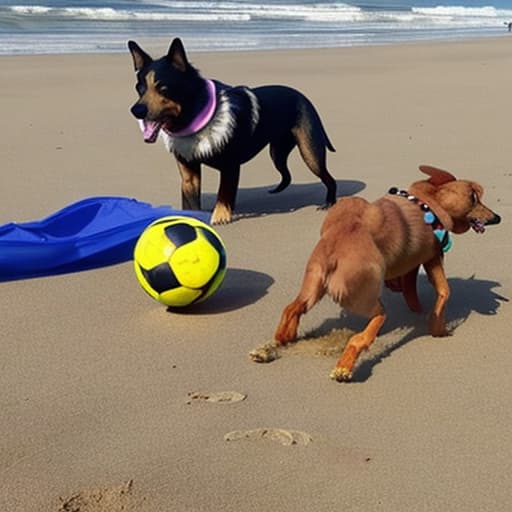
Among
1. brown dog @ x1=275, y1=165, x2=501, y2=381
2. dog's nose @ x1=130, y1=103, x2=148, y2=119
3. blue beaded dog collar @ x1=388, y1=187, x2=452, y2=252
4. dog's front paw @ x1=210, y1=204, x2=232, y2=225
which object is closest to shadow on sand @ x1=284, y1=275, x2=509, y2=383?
brown dog @ x1=275, y1=165, x2=501, y2=381

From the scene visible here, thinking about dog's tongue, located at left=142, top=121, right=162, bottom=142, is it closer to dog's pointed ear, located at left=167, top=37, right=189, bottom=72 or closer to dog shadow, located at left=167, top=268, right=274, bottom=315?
dog's pointed ear, located at left=167, top=37, right=189, bottom=72

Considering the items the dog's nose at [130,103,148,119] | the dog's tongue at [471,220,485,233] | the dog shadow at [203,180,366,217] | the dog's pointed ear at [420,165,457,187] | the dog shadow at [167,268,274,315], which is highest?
the dog's pointed ear at [420,165,457,187]

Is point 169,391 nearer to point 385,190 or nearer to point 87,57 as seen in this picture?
point 385,190

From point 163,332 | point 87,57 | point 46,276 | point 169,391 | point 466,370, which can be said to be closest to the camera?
point 169,391

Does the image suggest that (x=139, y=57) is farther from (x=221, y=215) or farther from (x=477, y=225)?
(x=477, y=225)

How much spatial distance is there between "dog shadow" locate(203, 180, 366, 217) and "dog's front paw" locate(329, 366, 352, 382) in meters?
2.76

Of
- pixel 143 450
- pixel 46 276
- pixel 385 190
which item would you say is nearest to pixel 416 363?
pixel 143 450

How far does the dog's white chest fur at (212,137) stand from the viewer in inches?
233

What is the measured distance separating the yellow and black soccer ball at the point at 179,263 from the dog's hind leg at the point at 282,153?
226cm

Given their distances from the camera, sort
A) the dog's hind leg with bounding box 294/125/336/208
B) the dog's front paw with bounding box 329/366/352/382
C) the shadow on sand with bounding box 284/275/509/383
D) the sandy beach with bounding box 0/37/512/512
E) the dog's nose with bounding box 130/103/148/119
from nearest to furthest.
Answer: the sandy beach with bounding box 0/37/512/512 → the dog's front paw with bounding box 329/366/352/382 → the shadow on sand with bounding box 284/275/509/383 → the dog's nose with bounding box 130/103/148/119 → the dog's hind leg with bounding box 294/125/336/208

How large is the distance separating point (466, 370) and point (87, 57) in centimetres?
1281

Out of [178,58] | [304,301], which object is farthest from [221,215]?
[304,301]

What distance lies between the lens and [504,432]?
10.8 feet

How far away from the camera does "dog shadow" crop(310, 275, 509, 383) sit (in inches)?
156
